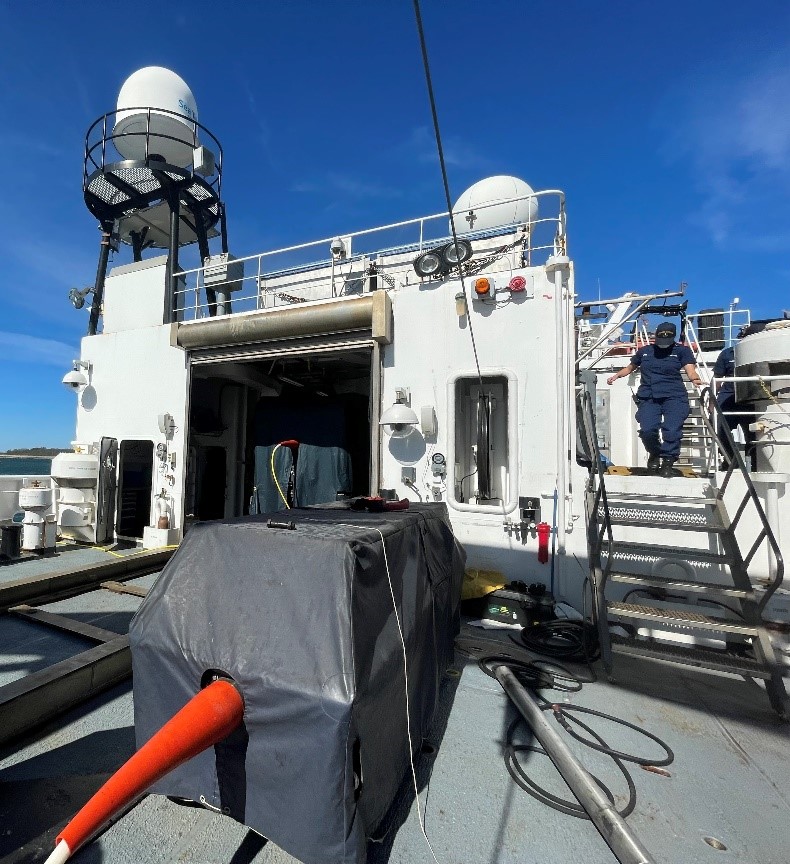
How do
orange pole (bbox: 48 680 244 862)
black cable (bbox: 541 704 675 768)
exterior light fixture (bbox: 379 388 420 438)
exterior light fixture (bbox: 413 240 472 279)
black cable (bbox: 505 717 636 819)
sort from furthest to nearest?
exterior light fixture (bbox: 413 240 472 279) < exterior light fixture (bbox: 379 388 420 438) < black cable (bbox: 541 704 675 768) < black cable (bbox: 505 717 636 819) < orange pole (bbox: 48 680 244 862)

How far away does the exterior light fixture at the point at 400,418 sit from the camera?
18.7 feet

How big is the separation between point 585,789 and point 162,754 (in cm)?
205

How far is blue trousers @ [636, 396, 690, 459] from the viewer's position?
5.15 metres

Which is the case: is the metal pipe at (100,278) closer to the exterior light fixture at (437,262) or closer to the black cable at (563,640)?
Result: the exterior light fixture at (437,262)

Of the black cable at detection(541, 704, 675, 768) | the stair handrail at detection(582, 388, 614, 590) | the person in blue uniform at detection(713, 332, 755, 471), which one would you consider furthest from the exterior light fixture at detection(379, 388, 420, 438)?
the person in blue uniform at detection(713, 332, 755, 471)

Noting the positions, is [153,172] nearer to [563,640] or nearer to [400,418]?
[400,418]

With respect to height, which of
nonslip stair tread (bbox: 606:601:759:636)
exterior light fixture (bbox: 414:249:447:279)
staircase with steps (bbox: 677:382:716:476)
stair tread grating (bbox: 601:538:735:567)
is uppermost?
exterior light fixture (bbox: 414:249:447:279)

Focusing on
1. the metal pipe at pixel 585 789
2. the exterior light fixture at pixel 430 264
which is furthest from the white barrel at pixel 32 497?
the metal pipe at pixel 585 789

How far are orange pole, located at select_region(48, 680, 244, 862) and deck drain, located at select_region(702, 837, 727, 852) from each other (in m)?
2.30

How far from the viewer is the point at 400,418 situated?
224 inches

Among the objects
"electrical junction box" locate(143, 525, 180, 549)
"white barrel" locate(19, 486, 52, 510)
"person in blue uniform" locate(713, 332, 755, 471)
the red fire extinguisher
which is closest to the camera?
the red fire extinguisher

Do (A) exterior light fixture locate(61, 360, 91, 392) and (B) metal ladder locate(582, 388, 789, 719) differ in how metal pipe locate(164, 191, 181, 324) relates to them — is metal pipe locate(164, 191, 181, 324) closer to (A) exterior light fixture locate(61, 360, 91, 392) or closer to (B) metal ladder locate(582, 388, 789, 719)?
(A) exterior light fixture locate(61, 360, 91, 392)

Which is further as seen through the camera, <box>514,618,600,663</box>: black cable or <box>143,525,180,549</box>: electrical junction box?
<box>143,525,180,549</box>: electrical junction box

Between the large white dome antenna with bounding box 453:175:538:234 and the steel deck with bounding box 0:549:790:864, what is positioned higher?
Answer: the large white dome antenna with bounding box 453:175:538:234
